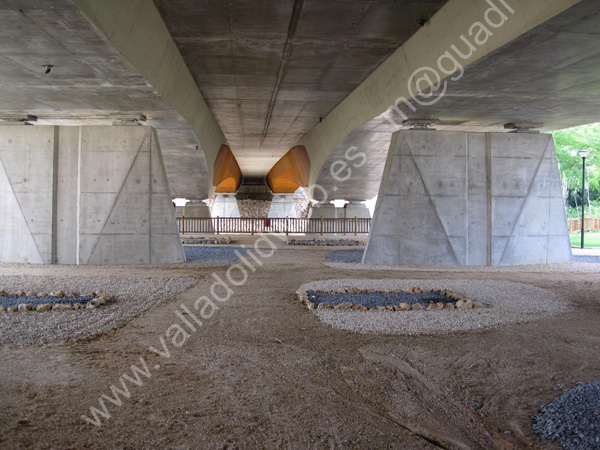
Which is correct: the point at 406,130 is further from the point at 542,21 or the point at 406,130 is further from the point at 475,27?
the point at 542,21

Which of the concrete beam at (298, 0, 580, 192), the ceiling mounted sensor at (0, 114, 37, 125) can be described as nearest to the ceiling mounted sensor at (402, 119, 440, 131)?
the concrete beam at (298, 0, 580, 192)

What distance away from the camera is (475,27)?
8.27m

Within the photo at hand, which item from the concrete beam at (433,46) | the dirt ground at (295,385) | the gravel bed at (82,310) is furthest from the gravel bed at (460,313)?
the concrete beam at (433,46)

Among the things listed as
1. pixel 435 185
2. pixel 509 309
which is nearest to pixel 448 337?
pixel 509 309

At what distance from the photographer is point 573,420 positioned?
3363 mm

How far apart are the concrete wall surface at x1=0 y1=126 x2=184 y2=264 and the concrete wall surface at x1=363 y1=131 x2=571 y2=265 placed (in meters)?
7.50

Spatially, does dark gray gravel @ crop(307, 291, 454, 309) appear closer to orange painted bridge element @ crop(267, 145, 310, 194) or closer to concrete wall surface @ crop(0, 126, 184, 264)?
concrete wall surface @ crop(0, 126, 184, 264)

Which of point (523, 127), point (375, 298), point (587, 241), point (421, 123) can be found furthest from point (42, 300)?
point (587, 241)

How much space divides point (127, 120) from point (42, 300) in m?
8.18

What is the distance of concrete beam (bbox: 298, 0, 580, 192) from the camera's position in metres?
7.12

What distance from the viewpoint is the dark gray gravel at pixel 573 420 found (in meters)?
3.09

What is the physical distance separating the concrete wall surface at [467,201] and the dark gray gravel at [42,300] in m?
8.87

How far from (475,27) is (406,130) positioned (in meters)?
6.18

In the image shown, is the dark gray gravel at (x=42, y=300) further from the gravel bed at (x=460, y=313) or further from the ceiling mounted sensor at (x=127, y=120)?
the ceiling mounted sensor at (x=127, y=120)
